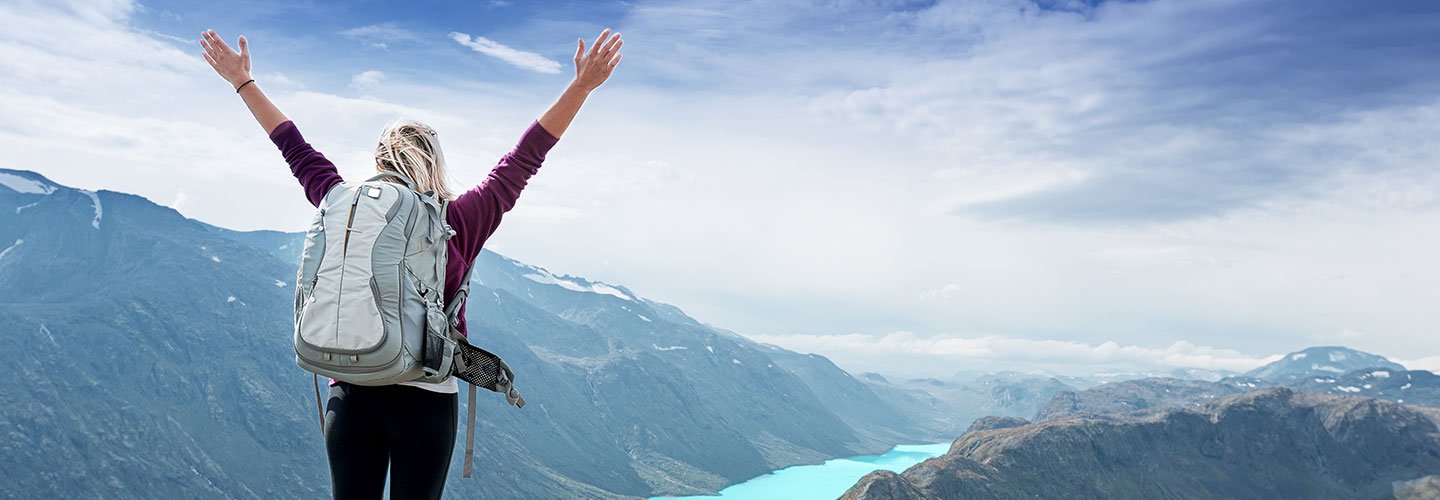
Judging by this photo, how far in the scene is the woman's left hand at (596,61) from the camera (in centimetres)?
651

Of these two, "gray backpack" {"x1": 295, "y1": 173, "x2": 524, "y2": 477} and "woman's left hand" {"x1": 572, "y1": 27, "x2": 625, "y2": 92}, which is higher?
"woman's left hand" {"x1": 572, "y1": 27, "x2": 625, "y2": 92}

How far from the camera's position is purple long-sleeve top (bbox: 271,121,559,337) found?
5941 millimetres

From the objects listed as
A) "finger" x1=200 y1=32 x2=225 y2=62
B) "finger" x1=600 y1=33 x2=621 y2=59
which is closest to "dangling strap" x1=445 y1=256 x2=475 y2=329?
"finger" x1=600 y1=33 x2=621 y2=59

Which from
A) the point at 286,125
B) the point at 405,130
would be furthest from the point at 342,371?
the point at 286,125

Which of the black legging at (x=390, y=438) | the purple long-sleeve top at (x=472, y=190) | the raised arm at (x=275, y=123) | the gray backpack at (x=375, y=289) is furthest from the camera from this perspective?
the raised arm at (x=275, y=123)

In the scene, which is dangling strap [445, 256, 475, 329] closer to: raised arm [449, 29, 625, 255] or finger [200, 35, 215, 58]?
raised arm [449, 29, 625, 255]

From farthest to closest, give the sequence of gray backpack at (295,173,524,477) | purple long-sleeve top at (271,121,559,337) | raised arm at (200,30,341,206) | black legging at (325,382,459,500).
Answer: raised arm at (200,30,341,206), purple long-sleeve top at (271,121,559,337), black legging at (325,382,459,500), gray backpack at (295,173,524,477)

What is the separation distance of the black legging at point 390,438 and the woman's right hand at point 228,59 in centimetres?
285

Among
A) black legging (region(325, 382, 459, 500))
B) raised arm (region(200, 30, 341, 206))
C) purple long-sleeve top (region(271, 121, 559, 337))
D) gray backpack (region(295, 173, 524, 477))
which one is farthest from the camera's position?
raised arm (region(200, 30, 341, 206))

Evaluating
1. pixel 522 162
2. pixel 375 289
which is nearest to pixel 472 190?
pixel 522 162

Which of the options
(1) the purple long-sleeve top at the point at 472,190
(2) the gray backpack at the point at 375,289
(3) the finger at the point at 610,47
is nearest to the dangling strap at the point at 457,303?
(1) the purple long-sleeve top at the point at 472,190

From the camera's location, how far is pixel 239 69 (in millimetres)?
7145

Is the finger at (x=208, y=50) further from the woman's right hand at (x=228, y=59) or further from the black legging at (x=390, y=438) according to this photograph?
the black legging at (x=390, y=438)

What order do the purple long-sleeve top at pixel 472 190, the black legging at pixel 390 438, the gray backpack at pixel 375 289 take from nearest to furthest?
the gray backpack at pixel 375 289 < the black legging at pixel 390 438 < the purple long-sleeve top at pixel 472 190
